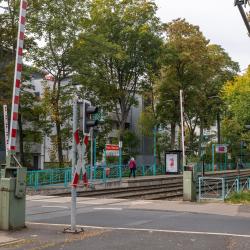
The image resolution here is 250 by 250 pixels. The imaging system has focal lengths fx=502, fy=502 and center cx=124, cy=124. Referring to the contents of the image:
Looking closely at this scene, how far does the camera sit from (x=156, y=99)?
55.5 metres

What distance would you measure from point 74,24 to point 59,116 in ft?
21.6

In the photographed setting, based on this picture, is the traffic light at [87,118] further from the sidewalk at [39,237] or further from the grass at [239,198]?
the grass at [239,198]

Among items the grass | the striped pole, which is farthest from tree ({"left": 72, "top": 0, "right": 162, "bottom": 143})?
the striped pole

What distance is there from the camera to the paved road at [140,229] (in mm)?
9883

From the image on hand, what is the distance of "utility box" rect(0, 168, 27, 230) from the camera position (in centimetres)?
1136

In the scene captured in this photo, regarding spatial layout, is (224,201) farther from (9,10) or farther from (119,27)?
(119,27)

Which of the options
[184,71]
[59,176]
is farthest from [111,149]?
[184,71]

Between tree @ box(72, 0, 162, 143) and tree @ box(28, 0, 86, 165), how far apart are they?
4.76 metres

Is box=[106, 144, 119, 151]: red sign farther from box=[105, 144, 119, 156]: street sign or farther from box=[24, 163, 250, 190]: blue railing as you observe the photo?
box=[24, 163, 250, 190]: blue railing

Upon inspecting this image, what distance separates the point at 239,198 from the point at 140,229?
9862mm

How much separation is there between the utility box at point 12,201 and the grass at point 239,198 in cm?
1123

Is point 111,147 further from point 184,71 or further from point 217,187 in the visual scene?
point 184,71

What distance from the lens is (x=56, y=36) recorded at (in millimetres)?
34125

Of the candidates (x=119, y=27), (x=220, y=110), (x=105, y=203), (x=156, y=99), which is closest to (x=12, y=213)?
(x=105, y=203)
